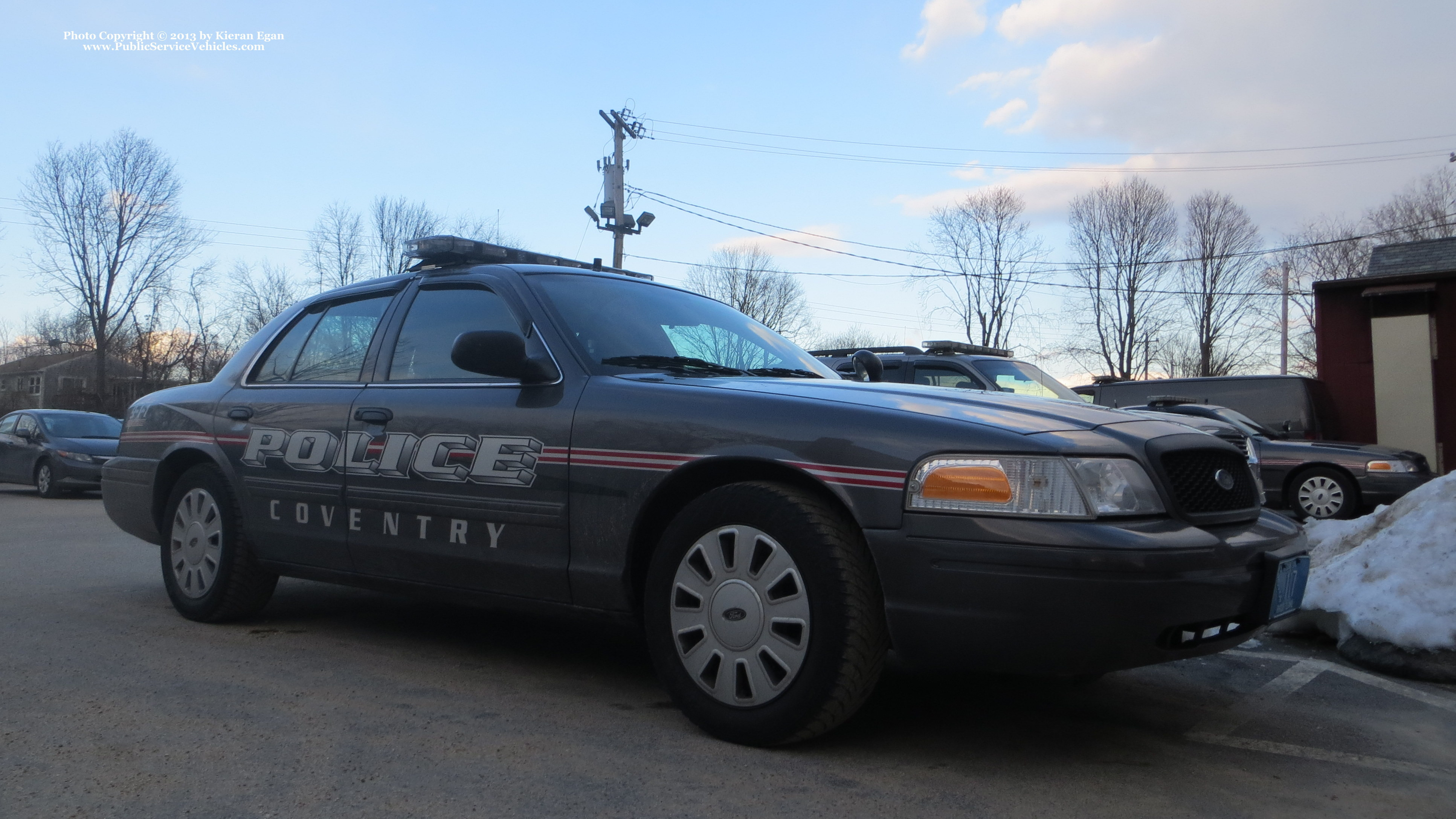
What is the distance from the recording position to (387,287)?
4613 mm

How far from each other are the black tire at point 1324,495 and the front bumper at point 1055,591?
1076cm

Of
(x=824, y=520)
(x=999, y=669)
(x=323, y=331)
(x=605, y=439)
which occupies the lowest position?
(x=999, y=669)

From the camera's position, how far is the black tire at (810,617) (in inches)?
112

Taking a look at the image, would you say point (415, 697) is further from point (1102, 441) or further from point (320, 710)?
point (1102, 441)

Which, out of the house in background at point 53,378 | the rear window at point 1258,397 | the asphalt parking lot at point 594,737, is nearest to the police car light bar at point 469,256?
the asphalt parking lot at point 594,737

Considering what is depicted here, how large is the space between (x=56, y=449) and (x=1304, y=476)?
16.9 meters

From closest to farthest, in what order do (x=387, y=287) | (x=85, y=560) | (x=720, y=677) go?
(x=720, y=677) → (x=387, y=287) → (x=85, y=560)

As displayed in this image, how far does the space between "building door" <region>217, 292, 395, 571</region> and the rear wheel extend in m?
12.8

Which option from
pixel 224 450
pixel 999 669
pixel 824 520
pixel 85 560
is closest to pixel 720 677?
pixel 824 520

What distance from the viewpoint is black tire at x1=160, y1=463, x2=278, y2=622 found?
4742 millimetres

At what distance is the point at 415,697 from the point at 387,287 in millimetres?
1870

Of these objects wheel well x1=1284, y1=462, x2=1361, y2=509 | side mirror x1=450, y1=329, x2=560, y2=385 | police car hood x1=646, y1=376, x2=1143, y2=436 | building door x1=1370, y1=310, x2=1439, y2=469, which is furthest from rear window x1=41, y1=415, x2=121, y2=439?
building door x1=1370, y1=310, x2=1439, y2=469

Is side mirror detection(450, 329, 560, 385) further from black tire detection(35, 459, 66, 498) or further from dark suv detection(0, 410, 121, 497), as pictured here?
black tire detection(35, 459, 66, 498)

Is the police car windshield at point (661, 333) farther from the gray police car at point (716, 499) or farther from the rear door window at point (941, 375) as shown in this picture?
the rear door window at point (941, 375)
